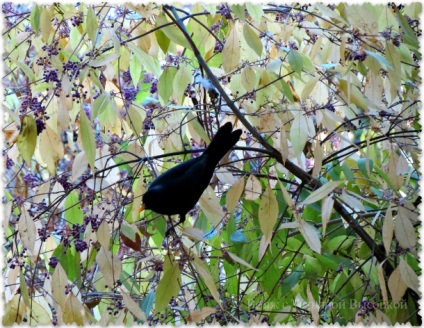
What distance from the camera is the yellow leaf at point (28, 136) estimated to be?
1.04 meters

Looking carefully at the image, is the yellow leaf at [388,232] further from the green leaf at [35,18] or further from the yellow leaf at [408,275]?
the green leaf at [35,18]

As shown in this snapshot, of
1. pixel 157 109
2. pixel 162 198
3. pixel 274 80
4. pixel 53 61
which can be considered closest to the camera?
pixel 162 198

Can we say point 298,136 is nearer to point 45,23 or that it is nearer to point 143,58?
point 143,58

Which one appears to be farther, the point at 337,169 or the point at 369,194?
the point at 369,194

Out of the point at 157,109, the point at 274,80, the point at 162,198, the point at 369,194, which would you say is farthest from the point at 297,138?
the point at 369,194

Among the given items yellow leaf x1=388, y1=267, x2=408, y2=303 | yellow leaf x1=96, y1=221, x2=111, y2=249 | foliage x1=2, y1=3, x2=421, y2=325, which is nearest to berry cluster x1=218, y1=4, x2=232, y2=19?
foliage x1=2, y1=3, x2=421, y2=325

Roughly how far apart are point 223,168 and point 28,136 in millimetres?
423

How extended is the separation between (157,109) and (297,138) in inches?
15.7

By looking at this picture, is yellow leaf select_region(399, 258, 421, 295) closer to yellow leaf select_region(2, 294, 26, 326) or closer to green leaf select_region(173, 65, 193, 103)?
green leaf select_region(173, 65, 193, 103)

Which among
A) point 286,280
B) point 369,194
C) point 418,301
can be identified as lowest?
point 418,301

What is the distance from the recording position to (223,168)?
130 cm

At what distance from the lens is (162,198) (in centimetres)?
100

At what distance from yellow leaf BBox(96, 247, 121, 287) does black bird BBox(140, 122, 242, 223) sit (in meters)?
0.10

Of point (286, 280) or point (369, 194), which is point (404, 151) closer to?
point (369, 194)
